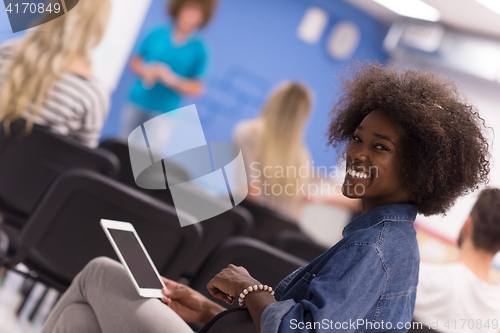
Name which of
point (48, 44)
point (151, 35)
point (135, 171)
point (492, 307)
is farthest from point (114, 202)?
point (151, 35)

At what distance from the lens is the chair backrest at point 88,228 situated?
1.54 meters

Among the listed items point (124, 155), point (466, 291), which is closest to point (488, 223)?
point (466, 291)

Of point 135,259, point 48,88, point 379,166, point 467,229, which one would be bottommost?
point 135,259

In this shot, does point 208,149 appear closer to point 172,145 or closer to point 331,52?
point 172,145

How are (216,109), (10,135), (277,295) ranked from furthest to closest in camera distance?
(216,109), (10,135), (277,295)

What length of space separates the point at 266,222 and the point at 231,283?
1.68 metres

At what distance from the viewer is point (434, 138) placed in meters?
1.11

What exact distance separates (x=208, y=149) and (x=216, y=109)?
3005mm

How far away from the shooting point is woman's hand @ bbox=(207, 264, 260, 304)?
1070 mm

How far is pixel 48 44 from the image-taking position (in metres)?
3.03

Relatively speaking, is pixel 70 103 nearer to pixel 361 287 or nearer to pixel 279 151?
pixel 279 151

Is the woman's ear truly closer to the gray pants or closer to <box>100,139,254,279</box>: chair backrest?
<box>100,139,254,279</box>: chair backrest

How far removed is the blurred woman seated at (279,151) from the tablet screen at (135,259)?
2.20 m

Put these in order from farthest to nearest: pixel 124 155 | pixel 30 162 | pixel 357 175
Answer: pixel 124 155, pixel 30 162, pixel 357 175
